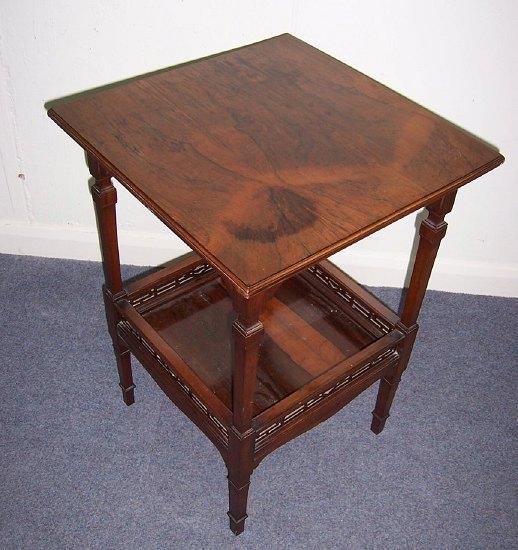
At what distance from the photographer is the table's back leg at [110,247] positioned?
4.81 ft

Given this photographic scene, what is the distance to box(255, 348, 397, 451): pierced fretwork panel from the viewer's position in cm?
146

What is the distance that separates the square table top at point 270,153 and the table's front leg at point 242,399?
9cm

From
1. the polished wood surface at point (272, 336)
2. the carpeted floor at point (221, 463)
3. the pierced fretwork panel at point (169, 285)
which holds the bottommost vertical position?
the carpeted floor at point (221, 463)

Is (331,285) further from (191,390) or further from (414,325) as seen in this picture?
(191,390)

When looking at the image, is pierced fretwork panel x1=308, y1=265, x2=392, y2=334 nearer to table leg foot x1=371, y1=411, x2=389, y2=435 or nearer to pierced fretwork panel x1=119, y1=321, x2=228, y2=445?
table leg foot x1=371, y1=411, x2=389, y2=435

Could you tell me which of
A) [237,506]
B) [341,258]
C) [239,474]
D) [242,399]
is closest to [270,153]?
[242,399]

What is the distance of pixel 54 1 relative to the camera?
1.80 m

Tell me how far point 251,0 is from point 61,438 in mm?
1257

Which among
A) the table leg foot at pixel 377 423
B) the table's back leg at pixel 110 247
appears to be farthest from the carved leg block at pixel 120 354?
the table leg foot at pixel 377 423

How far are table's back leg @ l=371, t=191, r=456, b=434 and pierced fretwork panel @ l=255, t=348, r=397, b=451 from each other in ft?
0.23

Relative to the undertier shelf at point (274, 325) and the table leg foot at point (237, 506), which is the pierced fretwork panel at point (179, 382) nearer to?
the undertier shelf at point (274, 325)

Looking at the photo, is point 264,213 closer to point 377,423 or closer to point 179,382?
point 179,382

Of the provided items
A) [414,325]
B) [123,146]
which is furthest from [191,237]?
[414,325]

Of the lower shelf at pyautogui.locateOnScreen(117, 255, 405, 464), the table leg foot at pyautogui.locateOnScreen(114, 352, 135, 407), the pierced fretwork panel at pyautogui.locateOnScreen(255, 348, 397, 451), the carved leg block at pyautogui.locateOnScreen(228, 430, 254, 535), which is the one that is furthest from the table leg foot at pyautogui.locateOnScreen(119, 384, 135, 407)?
the pierced fretwork panel at pyautogui.locateOnScreen(255, 348, 397, 451)
